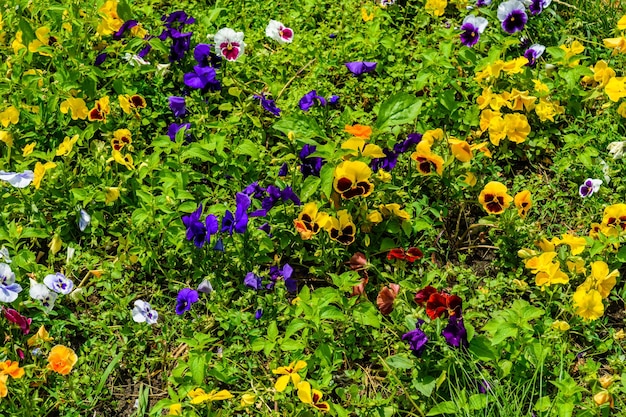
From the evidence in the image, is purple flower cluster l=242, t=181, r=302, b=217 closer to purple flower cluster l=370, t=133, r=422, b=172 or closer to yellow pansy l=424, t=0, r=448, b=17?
purple flower cluster l=370, t=133, r=422, b=172

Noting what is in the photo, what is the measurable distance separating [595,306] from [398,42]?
164 centimetres

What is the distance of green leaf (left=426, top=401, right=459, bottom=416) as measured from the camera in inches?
101

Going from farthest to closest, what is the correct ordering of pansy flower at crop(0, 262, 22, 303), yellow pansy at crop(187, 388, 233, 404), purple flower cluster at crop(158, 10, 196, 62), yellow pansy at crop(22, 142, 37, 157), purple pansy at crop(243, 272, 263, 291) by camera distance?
1. purple flower cluster at crop(158, 10, 196, 62)
2. yellow pansy at crop(22, 142, 37, 157)
3. purple pansy at crop(243, 272, 263, 291)
4. pansy flower at crop(0, 262, 22, 303)
5. yellow pansy at crop(187, 388, 233, 404)

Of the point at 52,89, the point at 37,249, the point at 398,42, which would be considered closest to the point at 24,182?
the point at 37,249

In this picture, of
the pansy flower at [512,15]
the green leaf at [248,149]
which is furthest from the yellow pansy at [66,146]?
the pansy flower at [512,15]

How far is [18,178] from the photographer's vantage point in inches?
123

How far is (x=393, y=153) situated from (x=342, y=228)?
0.41 meters

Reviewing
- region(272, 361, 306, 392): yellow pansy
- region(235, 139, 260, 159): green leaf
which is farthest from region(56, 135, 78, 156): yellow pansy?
region(272, 361, 306, 392): yellow pansy

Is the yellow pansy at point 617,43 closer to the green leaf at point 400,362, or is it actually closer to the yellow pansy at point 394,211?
the yellow pansy at point 394,211

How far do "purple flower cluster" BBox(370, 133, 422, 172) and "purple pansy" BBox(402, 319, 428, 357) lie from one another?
0.78 meters

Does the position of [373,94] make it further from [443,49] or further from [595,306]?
[595,306]

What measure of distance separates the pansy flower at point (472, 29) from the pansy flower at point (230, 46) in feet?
3.42

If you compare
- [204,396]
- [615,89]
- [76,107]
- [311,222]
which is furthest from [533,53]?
[204,396]

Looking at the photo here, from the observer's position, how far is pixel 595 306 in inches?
108
